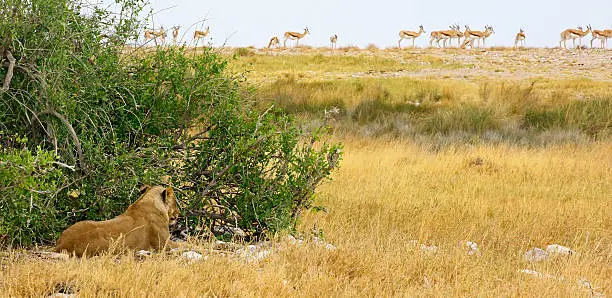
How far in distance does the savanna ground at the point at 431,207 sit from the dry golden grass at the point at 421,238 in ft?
0.06

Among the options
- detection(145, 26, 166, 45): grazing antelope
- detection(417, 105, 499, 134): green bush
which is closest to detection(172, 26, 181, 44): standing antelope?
detection(145, 26, 166, 45): grazing antelope

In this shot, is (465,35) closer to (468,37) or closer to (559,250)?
(468,37)

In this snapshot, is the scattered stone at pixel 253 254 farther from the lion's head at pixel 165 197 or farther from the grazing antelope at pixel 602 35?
the grazing antelope at pixel 602 35

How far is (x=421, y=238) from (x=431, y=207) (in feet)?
5.19

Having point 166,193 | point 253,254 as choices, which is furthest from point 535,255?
point 166,193

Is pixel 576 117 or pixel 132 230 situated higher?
pixel 132 230

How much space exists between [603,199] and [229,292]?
23.3 feet

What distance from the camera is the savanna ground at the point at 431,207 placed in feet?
15.0

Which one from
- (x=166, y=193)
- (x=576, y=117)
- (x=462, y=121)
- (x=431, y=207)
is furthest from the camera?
Result: (x=576, y=117)

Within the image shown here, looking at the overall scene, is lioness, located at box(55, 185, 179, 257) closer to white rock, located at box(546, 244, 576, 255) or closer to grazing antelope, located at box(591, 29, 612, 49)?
white rock, located at box(546, 244, 576, 255)

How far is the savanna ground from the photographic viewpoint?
4562 millimetres

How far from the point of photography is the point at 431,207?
887cm

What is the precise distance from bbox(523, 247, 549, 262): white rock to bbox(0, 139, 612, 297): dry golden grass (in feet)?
0.37

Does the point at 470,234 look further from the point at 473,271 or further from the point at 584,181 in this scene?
the point at 584,181
